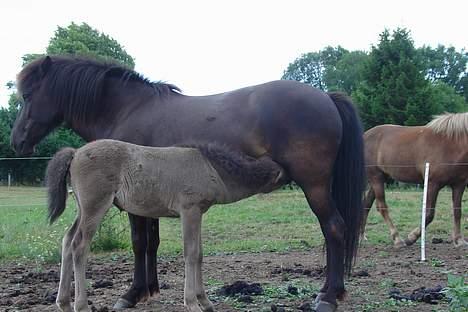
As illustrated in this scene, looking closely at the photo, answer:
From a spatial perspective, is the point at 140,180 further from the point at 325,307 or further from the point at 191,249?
the point at 325,307

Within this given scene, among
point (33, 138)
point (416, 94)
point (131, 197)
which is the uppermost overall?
point (416, 94)

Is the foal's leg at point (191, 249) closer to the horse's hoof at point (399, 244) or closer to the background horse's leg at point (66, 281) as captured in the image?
the background horse's leg at point (66, 281)

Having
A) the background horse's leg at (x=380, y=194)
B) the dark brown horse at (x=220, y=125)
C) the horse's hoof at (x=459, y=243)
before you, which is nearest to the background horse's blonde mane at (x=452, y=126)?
the background horse's leg at (x=380, y=194)

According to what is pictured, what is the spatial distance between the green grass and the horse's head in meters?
2.51

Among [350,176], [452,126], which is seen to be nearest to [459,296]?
[350,176]

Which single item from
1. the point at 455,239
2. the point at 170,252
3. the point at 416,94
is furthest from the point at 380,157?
the point at 416,94

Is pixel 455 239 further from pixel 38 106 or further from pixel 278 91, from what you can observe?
pixel 38 106

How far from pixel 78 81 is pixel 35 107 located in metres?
0.54

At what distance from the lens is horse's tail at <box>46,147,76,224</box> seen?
450 centimetres

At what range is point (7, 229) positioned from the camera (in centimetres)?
1077

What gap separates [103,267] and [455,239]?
5297 mm

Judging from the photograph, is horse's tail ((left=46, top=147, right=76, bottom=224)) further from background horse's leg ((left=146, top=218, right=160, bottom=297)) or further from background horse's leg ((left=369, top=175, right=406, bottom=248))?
background horse's leg ((left=369, top=175, right=406, bottom=248))


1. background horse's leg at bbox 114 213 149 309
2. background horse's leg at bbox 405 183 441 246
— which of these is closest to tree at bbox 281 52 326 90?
background horse's leg at bbox 405 183 441 246

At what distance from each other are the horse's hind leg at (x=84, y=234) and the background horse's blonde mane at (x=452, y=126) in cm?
654
